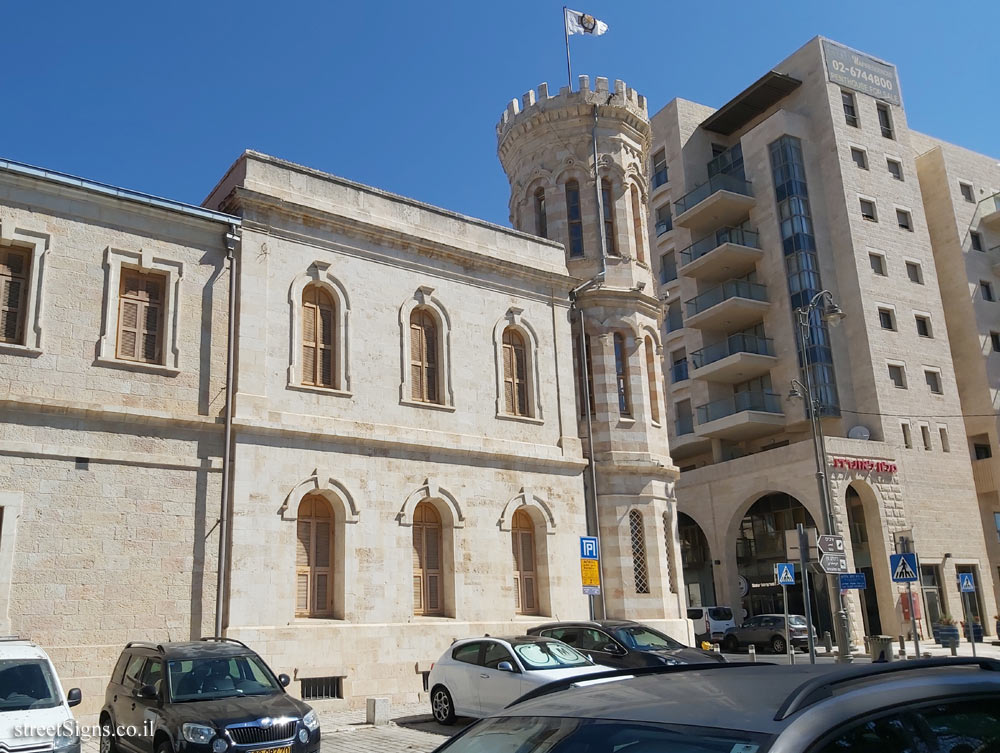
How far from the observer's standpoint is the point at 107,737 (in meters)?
11.3

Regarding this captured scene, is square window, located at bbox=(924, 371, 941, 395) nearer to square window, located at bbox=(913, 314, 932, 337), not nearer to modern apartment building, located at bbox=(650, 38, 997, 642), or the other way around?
modern apartment building, located at bbox=(650, 38, 997, 642)

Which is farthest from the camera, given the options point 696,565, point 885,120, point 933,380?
point 885,120

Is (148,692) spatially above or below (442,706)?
above

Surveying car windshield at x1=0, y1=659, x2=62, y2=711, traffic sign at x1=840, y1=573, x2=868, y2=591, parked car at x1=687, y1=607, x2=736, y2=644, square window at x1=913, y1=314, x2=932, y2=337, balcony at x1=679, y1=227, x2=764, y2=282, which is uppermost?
balcony at x1=679, y1=227, x2=764, y2=282

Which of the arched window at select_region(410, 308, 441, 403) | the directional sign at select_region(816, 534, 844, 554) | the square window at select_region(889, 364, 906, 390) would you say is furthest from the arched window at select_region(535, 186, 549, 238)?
the square window at select_region(889, 364, 906, 390)

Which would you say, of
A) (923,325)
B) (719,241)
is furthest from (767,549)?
(719,241)

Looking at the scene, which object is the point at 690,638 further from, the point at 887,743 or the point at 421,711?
the point at 887,743

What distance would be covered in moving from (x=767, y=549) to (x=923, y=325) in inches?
523

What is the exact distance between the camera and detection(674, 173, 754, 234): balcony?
139 feet

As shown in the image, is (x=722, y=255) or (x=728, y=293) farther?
(x=722, y=255)

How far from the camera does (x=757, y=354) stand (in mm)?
40312

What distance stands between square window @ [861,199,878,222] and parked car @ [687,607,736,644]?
19.9 metres

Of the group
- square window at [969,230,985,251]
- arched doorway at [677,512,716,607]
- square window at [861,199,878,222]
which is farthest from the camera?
square window at [969,230,985,251]

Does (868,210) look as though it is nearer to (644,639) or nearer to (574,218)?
(574,218)
